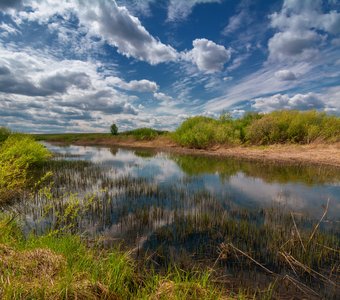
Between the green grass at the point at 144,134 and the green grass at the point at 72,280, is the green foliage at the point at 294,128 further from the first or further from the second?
the green grass at the point at 72,280

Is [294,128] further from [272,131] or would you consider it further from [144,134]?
[144,134]

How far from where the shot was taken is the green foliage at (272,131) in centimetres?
3853

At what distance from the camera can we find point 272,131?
42500 mm

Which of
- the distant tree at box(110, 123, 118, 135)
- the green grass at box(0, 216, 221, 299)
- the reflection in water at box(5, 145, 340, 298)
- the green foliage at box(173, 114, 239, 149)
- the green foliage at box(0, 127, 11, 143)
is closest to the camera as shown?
the green grass at box(0, 216, 221, 299)

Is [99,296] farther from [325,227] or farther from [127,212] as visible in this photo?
[325,227]

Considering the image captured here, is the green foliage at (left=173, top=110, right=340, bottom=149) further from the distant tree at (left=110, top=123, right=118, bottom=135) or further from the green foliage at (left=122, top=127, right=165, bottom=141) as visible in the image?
the distant tree at (left=110, top=123, right=118, bottom=135)

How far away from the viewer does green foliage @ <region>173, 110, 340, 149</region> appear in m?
38.5

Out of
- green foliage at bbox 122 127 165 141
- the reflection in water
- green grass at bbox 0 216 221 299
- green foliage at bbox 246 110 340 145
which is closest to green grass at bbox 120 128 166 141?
green foliage at bbox 122 127 165 141

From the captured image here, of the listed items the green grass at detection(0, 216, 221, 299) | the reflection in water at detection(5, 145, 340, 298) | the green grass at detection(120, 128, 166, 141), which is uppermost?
the green grass at detection(120, 128, 166, 141)

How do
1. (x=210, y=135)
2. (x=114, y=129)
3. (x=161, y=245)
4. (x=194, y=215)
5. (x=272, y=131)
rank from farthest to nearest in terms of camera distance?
(x=114, y=129) < (x=210, y=135) < (x=272, y=131) < (x=194, y=215) < (x=161, y=245)

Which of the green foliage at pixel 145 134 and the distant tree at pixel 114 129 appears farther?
the distant tree at pixel 114 129

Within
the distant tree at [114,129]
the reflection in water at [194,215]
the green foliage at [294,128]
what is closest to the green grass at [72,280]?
the reflection in water at [194,215]

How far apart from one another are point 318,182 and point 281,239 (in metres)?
12.3

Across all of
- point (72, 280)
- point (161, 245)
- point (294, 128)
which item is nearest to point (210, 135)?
point (294, 128)
